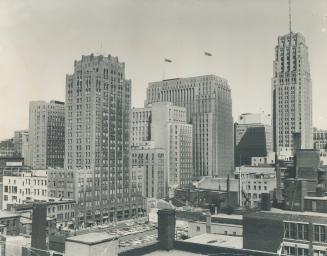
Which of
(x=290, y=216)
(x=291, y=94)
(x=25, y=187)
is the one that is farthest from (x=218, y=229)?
(x=291, y=94)

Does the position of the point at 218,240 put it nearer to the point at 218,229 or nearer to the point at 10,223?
the point at 218,229

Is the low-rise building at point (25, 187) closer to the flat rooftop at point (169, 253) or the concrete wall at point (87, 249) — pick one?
the flat rooftop at point (169, 253)

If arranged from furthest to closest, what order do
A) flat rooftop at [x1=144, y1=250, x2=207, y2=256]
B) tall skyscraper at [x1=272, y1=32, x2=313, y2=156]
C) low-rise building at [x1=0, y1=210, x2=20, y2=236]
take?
tall skyscraper at [x1=272, y1=32, x2=313, y2=156]
low-rise building at [x1=0, y1=210, x2=20, y2=236]
flat rooftop at [x1=144, y1=250, x2=207, y2=256]

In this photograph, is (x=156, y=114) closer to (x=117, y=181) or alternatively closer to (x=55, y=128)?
(x=55, y=128)

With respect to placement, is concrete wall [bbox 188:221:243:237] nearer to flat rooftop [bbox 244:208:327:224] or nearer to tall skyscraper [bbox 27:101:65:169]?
flat rooftop [bbox 244:208:327:224]

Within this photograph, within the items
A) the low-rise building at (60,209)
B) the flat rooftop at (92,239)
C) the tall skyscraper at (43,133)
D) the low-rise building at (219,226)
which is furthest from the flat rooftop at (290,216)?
the tall skyscraper at (43,133)

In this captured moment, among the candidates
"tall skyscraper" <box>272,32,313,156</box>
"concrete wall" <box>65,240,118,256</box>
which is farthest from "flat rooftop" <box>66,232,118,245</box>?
"tall skyscraper" <box>272,32,313,156</box>

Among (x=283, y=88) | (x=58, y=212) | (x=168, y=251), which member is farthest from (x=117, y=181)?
(x=168, y=251)
